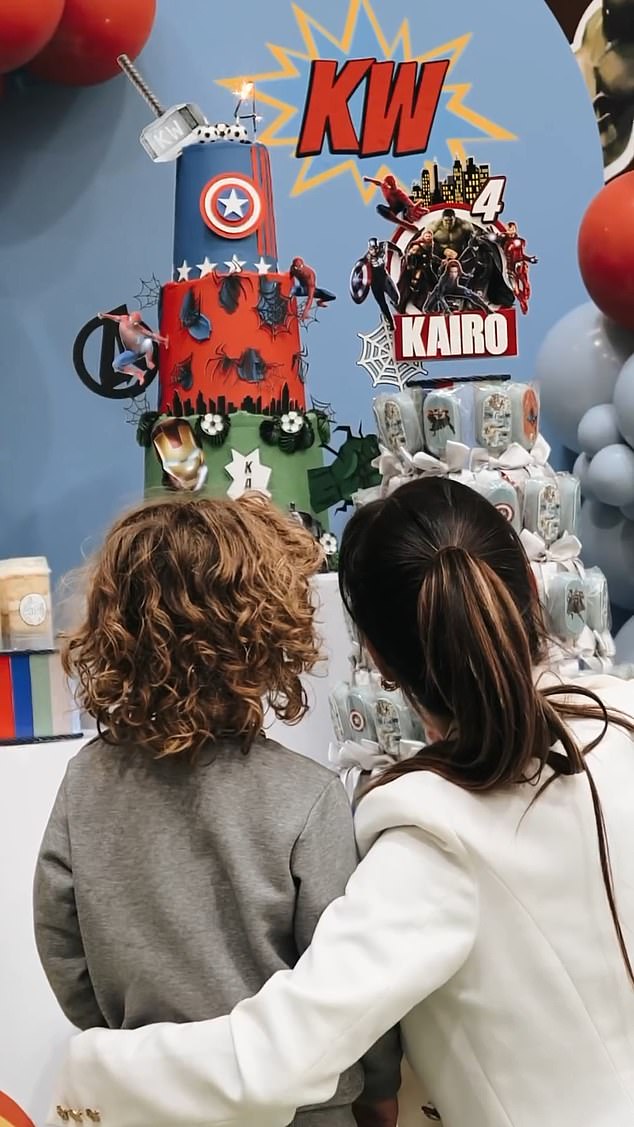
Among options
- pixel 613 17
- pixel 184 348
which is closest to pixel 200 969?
pixel 184 348

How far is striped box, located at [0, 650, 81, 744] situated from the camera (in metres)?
2.17

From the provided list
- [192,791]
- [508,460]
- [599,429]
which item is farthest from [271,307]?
[192,791]

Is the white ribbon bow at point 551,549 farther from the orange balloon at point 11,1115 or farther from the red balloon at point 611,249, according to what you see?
the orange balloon at point 11,1115

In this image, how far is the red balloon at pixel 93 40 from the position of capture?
2781mm

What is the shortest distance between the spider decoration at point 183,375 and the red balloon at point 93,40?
0.96 m

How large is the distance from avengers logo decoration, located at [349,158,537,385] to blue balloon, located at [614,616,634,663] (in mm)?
1140

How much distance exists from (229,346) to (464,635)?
1.32 m

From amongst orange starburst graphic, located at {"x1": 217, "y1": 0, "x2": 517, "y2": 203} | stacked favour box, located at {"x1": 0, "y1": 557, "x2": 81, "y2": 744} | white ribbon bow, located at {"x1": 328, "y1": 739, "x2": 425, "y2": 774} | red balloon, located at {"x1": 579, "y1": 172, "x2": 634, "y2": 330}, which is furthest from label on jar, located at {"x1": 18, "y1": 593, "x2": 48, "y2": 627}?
orange starburst graphic, located at {"x1": 217, "y1": 0, "x2": 517, "y2": 203}

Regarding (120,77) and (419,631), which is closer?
(419,631)

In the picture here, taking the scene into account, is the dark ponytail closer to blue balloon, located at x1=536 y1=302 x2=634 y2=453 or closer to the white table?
the white table

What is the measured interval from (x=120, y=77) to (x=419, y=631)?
2.40 meters

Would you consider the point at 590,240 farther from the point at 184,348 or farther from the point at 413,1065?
the point at 413,1065

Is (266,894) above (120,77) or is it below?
below

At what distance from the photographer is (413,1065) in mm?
1149
